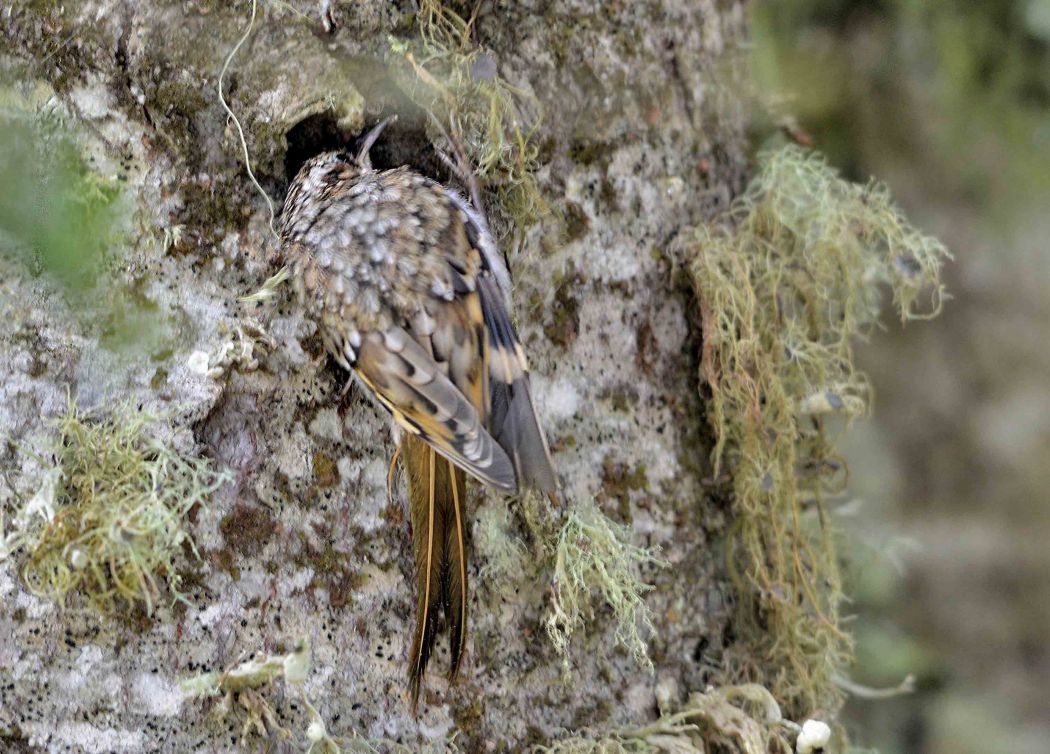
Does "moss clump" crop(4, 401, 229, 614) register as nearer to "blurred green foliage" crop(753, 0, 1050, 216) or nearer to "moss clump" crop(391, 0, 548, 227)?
"moss clump" crop(391, 0, 548, 227)

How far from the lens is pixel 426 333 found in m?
1.93

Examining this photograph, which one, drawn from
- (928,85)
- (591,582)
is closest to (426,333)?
(591,582)

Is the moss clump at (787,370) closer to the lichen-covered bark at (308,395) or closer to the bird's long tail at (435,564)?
the lichen-covered bark at (308,395)

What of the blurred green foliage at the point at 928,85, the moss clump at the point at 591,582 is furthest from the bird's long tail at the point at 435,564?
the blurred green foliage at the point at 928,85

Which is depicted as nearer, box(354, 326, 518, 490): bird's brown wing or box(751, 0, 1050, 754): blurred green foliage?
box(354, 326, 518, 490): bird's brown wing

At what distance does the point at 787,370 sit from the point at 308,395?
98cm

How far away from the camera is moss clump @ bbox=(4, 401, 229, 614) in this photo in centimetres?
153

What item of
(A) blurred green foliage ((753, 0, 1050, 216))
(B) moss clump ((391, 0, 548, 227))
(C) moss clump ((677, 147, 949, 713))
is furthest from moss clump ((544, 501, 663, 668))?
(A) blurred green foliage ((753, 0, 1050, 216))

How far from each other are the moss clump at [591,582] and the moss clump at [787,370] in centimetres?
29

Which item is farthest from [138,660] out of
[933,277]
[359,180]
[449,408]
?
[933,277]

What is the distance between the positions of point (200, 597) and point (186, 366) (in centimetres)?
38

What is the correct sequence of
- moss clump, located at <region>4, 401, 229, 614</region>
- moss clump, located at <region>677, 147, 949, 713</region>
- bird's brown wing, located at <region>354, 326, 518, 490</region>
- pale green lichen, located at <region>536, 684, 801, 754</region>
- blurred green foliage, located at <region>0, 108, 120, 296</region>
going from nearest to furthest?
blurred green foliage, located at <region>0, 108, 120, 296</region>, moss clump, located at <region>4, 401, 229, 614</region>, bird's brown wing, located at <region>354, 326, 518, 490</region>, pale green lichen, located at <region>536, 684, 801, 754</region>, moss clump, located at <region>677, 147, 949, 713</region>

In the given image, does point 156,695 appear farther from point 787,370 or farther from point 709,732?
point 787,370

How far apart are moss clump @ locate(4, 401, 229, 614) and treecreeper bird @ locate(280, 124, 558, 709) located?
36 cm
